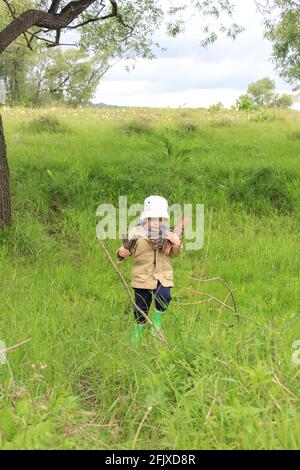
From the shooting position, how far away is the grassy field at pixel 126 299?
2.54 metres

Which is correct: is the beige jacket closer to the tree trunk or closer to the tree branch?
the tree trunk

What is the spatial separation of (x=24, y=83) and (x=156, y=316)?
44971mm

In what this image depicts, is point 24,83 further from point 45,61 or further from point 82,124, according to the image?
point 82,124

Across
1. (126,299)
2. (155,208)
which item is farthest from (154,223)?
(126,299)

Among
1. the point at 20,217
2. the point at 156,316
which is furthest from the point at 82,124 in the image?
the point at 156,316

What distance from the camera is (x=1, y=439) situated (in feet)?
7.94

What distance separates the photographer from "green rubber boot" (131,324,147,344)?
3.84 m

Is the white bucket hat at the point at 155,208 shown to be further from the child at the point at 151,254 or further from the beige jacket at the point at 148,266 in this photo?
the beige jacket at the point at 148,266

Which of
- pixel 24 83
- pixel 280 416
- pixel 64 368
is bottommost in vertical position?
pixel 64 368

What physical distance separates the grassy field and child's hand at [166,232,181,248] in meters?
0.34

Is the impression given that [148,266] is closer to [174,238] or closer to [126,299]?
[174,238]

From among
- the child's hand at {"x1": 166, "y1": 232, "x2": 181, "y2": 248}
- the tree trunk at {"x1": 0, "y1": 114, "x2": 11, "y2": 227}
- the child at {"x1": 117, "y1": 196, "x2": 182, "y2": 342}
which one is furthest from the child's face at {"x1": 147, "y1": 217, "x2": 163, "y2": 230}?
the tree trunk at {"x1": 0, "y1": 114, "x2": 11, "y2": 227}

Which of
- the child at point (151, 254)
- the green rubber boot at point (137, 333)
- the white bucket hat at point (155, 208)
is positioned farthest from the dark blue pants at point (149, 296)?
the white bucket hat at point (155, 208)

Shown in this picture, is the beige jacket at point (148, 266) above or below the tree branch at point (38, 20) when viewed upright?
below
